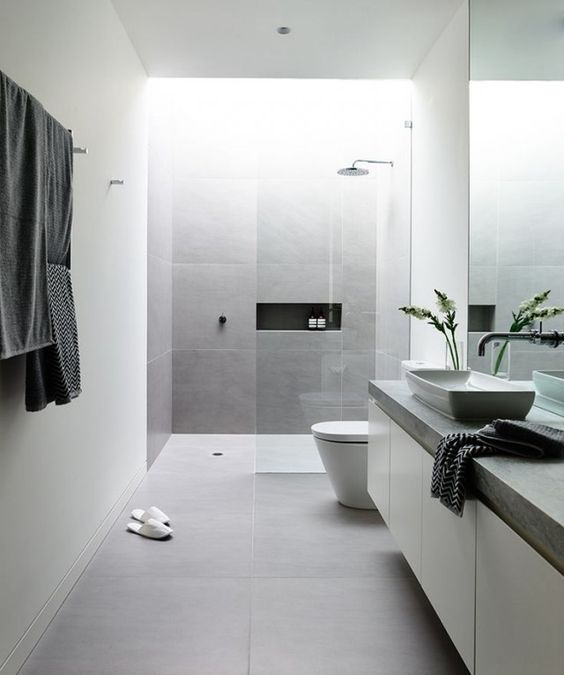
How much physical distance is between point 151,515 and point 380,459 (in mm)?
1278

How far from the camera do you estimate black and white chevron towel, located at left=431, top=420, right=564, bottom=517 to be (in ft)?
4.92

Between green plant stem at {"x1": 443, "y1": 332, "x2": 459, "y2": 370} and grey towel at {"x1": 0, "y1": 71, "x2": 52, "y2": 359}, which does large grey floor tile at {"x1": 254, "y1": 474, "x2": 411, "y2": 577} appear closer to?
green plant stem at {"x1": 443, "y1": 332, "x2": 459, "y2": 370}

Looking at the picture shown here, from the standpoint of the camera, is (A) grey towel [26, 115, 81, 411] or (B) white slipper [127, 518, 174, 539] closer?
(A) grey towel [26, 115, 81, 411]

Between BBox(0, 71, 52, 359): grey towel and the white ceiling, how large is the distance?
1.69m

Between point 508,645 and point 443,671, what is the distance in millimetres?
763

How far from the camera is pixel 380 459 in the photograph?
2.71m

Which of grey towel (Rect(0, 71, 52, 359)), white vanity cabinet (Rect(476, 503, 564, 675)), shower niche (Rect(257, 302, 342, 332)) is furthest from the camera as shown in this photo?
shower niche (Rect(257, 302, 342, 332))

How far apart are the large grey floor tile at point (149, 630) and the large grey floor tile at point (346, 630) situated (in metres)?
0.09

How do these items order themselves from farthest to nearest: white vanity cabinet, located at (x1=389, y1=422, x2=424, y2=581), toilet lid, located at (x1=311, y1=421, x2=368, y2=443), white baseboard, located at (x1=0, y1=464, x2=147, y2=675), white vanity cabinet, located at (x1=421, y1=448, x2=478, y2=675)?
toilet lid, located at (x1=311, y1=421, x2=368, y2=443) → white vanity cabinet, located at (x1=389, y1=422, x2=424, y2=581) → white baseboard, located at (x1=0, y1=464, x2=147, y2=675) → white vanity cabinet, located at (x1=421, y1=448, x2=478, y2=675)

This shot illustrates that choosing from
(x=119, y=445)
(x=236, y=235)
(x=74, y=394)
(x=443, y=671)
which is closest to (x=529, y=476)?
(x=443, y=671)

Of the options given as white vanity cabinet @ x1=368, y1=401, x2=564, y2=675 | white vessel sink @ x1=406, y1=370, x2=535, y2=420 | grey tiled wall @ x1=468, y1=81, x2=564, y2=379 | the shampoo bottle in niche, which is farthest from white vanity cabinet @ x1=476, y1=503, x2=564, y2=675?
the shampoo bottle in niche

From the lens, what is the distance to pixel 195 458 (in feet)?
14.8

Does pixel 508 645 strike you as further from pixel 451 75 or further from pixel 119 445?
pixel 451 75

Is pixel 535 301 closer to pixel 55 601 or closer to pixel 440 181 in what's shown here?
pixel 440 181
